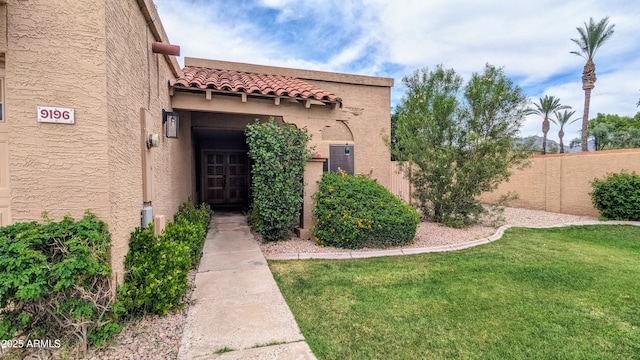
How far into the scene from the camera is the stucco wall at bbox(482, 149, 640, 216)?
36.3ft

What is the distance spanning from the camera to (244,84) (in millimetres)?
7902

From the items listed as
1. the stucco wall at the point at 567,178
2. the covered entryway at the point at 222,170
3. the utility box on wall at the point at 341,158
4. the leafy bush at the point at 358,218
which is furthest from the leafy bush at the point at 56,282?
the stucco wall at the point at 567,178

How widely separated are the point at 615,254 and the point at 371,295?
6379 mm

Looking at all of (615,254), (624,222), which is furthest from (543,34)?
(615,254)

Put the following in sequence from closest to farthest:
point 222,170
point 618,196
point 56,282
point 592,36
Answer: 1. point 56,282
2. point 618,196
3. point 222,170
4. point 592,36

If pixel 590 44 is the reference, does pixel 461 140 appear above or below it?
below

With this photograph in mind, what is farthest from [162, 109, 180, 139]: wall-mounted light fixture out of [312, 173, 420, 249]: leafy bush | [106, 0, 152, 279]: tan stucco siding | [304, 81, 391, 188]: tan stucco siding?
[304, 81, 391, 188]: tan stucco siding

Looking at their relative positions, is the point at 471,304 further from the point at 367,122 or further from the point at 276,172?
the point at 367,122

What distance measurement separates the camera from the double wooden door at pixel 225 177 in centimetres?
1295

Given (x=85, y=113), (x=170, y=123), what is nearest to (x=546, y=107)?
(x=170, y=123)

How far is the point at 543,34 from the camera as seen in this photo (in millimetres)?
13156

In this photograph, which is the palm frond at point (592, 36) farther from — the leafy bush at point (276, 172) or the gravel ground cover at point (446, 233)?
the leafy bush at point (276, 172)

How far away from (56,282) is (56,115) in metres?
1.73

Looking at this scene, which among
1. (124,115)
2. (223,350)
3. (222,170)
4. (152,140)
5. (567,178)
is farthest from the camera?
(222,170)
